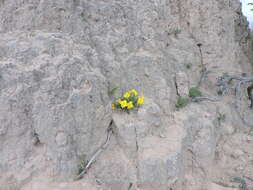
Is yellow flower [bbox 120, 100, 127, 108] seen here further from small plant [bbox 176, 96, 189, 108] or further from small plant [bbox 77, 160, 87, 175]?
small plant [bbox 176, 96, 189, 108]

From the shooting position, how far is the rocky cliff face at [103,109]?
72.6 inches

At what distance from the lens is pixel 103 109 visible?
7.17ft

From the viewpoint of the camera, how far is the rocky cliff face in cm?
184

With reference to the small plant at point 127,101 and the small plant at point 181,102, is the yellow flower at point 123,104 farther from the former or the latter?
the small plant at point 181,102

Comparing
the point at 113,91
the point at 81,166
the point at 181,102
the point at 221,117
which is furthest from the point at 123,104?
the point at 221,117

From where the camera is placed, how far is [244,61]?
177 inches

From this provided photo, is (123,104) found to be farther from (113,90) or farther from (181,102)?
(181,102)

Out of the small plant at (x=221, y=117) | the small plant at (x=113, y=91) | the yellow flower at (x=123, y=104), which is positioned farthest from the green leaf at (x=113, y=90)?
the small plant at (x=221, y=117)

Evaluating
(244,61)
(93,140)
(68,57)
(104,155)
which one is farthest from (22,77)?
(244,61)

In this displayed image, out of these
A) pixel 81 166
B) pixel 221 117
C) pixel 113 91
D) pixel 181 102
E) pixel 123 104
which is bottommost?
pixel 81 166

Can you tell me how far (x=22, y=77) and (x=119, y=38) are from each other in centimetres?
146

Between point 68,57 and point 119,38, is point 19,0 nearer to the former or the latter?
point 68,57

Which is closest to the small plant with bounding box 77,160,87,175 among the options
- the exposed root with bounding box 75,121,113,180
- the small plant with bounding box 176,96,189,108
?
the exposed root with bounding box 75,121,113,180

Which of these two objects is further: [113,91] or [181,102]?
[181,102]
